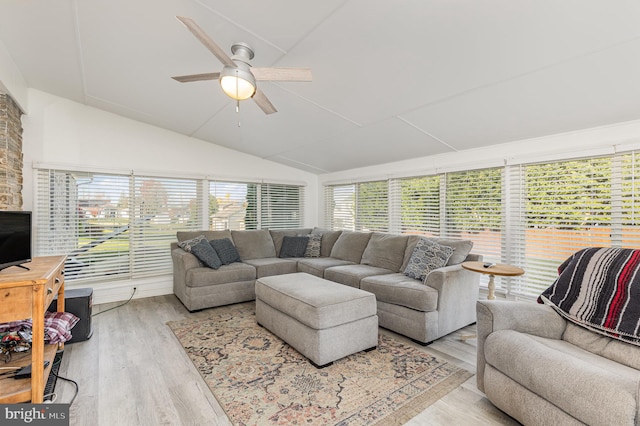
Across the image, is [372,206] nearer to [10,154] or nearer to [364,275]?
[364,275]

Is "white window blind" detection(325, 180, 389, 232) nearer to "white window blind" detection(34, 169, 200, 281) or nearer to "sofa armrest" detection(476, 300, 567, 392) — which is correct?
"white window blind" detection(34, 169, 200, 281)

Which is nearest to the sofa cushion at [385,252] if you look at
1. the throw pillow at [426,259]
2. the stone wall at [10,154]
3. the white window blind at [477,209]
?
the throw pillow at [426,259]

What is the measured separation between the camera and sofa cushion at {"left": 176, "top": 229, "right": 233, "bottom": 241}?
4.39 metres

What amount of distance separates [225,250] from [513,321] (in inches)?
141

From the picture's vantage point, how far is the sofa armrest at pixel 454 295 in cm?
282

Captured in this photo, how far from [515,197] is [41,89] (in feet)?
19.0

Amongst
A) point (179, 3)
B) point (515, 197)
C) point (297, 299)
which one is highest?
point (179, 3)

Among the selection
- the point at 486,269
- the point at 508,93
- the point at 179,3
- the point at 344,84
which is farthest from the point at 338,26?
the point at 486,269

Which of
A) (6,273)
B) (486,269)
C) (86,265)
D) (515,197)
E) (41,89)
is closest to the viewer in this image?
(6,273)

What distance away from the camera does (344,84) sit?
2699mm

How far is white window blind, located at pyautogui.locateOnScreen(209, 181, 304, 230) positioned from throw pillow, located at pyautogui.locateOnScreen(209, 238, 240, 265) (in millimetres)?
735

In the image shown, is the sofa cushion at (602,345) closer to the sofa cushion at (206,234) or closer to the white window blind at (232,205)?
the sofa cushion at (206,234)

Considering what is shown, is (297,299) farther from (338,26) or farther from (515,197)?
(515,197)

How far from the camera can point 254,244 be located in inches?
191
